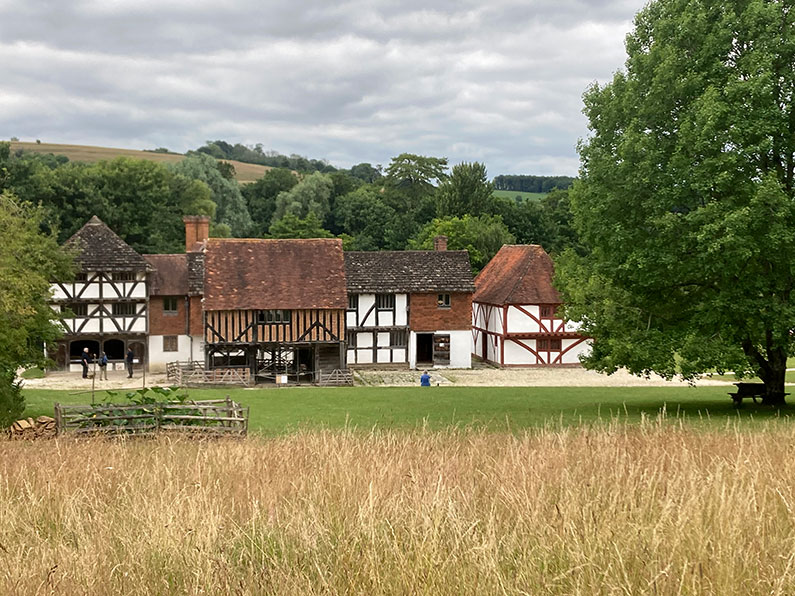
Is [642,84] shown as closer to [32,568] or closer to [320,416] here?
[320,416]

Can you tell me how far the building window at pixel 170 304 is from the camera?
43.8 meters

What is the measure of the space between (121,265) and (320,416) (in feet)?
73.6

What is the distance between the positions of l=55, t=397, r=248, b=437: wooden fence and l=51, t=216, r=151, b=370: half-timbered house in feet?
83.2

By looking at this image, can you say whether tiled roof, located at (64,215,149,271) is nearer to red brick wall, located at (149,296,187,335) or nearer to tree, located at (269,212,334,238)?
red brick wall, located at (149,296,187,335)

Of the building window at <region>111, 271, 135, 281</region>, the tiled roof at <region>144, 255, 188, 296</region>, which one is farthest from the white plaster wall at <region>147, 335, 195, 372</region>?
the building window at <region>111, 271, 135, 281</region>

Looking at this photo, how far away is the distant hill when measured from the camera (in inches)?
4811

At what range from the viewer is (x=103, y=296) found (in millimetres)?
42156

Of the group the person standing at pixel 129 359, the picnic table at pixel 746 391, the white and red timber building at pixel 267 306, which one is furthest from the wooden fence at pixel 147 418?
the person standing at pixel 129 359

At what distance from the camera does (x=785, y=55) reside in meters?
18.2

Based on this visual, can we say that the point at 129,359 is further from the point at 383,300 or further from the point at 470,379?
the point at 470,379

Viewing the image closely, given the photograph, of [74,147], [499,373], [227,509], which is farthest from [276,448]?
[74,147]

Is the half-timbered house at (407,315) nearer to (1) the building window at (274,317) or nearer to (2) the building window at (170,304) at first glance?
(1) the building window at (274,317)

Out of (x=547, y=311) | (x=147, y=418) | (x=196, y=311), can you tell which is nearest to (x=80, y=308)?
(x=196, y=311)

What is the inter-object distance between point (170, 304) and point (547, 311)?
20457 mm
